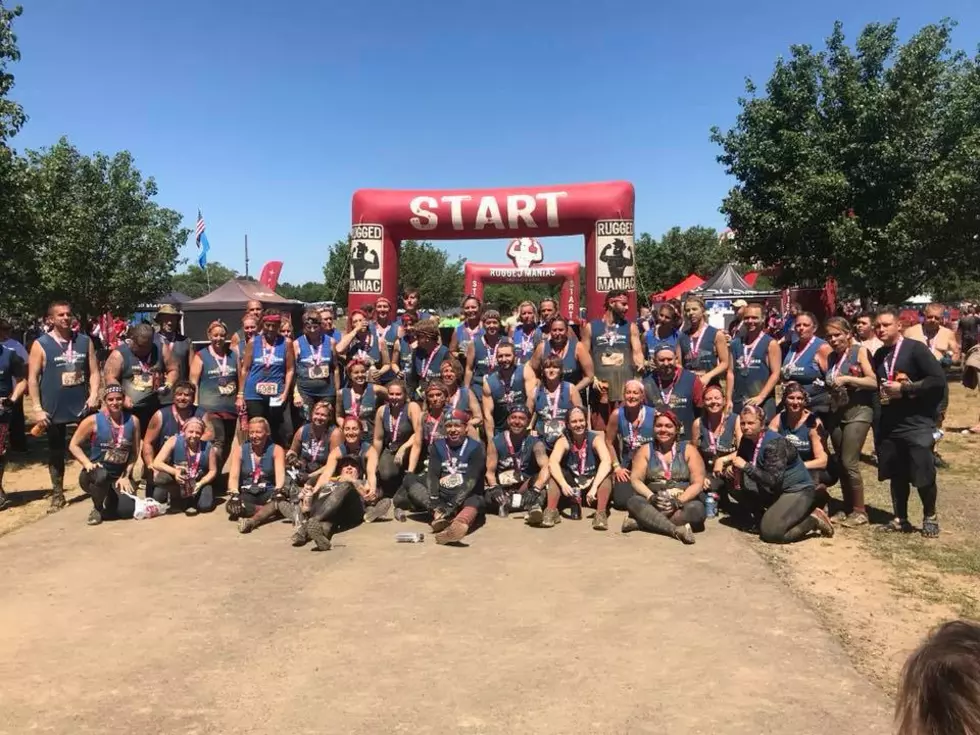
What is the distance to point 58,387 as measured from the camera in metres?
6.70

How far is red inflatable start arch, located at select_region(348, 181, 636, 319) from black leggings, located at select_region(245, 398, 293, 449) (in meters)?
3.72

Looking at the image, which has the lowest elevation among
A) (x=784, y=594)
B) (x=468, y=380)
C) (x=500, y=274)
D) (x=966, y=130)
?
(x=784, y=594)

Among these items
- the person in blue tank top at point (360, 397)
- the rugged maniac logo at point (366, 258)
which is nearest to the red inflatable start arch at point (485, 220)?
the rugged maniac logo at point (366, 258)

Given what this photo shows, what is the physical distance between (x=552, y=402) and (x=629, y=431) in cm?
74

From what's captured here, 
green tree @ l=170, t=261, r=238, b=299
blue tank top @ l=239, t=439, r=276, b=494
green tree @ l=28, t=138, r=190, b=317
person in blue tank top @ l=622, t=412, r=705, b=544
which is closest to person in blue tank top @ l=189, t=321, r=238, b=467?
blue tank top @ l=239, t=439, r=276, b=494

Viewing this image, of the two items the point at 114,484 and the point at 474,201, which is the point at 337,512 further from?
the point at 474,201

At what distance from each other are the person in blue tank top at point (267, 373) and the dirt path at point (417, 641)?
1.62 meters

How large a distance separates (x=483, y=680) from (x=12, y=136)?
9.56 metres

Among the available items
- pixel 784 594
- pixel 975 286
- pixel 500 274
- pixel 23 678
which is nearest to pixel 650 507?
pixel 784 594

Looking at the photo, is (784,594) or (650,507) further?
(650,507)

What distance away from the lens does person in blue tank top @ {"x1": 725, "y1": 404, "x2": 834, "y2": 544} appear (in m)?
5.37

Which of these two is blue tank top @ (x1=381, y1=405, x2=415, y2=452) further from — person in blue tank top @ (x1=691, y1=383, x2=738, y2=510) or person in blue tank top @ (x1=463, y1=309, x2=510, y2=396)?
person in blue tank top @ (x1=691, y1=383, x2=738, y2=510)

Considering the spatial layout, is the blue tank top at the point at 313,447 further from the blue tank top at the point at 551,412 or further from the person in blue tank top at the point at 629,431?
the person in blue tank top at the point at 629,431

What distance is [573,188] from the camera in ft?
34.5
